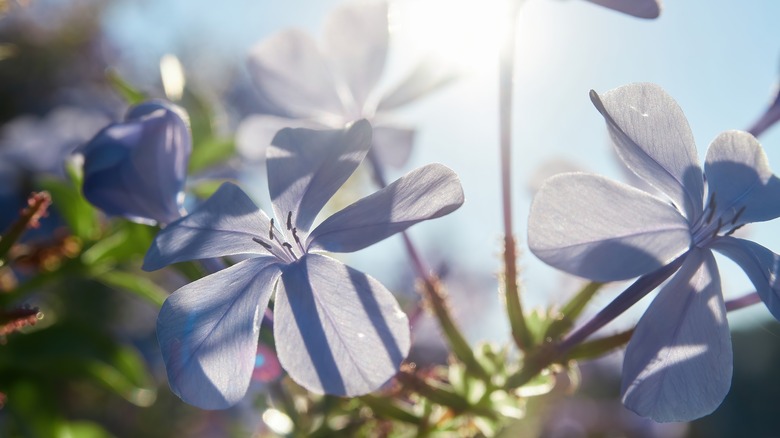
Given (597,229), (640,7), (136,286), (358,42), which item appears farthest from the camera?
(358,42)

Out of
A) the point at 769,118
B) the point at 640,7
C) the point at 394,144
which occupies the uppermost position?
the point at 640,7

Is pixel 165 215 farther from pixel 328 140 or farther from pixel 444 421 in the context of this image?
pixel 444 421

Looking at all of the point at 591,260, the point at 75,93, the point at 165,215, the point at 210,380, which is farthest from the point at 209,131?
the point at 75,93

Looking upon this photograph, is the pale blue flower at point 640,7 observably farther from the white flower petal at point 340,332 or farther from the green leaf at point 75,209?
the green leaf at point 75,209

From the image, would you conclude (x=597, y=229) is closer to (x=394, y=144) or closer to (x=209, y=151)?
(x=394, y=144)

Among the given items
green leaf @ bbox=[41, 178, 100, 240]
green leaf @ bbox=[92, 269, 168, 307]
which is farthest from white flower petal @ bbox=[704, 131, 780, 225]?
green leaf @ bbox=[41, 178, 100, 240]

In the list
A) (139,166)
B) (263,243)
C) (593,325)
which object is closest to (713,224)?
(593,325)

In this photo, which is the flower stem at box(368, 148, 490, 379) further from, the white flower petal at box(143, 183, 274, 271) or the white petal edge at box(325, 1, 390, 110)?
the white petal edge at box(325, 1, 390, 110)
